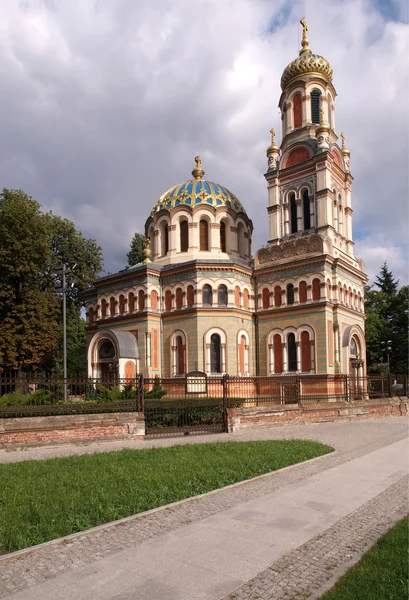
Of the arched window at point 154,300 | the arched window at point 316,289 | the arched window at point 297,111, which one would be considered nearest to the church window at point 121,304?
the arched window at point 154,300

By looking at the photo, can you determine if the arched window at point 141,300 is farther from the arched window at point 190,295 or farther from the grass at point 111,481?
the grass at point 111,481

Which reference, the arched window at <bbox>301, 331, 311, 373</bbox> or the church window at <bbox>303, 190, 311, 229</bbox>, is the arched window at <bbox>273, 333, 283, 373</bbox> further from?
the church window at <bbox>303, 190, 311, 229</bbox>

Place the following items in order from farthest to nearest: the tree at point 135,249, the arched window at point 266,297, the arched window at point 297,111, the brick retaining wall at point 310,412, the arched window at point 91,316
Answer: the tree at point 135,249 → the arched window at point 297,111 → the arched window at point 91,316 → the arched window at point 266,297 → the brick retaining wall at point 310,412

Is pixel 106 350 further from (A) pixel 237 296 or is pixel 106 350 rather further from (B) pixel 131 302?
(A) pixel 237 296

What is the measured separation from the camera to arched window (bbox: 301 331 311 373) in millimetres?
29469

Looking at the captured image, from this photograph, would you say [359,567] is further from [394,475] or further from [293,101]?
[293,101]

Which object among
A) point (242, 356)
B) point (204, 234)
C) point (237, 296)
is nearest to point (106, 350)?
point (242, 356)

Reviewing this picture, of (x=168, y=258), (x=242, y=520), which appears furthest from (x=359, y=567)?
(x=168, y=258)

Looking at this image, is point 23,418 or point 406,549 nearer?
point 406,549

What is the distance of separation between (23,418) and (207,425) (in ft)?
20.5

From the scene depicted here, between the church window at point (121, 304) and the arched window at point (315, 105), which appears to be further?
the arched window at point (315, 105)

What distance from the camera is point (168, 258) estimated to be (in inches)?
1379

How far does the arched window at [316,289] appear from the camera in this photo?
1165 inches

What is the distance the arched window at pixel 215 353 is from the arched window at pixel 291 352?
438 centimetres
